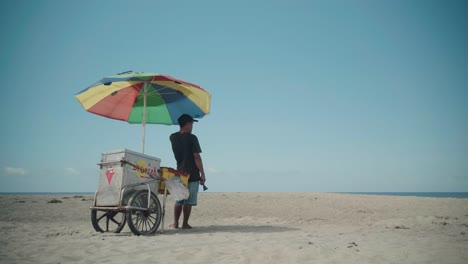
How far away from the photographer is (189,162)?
6746mm

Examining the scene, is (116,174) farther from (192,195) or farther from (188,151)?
(192,195)

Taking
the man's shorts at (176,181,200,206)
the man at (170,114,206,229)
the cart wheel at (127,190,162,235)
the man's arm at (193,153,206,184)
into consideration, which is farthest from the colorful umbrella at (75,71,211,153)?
the cart wheel at (127,190,162,235)

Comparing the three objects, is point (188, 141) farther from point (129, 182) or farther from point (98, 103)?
point (98, 103)

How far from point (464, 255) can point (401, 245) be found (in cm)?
79

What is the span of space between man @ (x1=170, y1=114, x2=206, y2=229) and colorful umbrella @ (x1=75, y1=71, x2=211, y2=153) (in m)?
0.90

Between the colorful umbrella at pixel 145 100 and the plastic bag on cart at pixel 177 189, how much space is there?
130 cm

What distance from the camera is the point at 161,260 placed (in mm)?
3730

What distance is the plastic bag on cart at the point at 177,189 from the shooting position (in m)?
6.16

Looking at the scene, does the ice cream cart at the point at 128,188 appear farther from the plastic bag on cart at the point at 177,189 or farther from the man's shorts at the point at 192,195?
the man's shorts at the point at 192,195

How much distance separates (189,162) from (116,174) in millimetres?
1661

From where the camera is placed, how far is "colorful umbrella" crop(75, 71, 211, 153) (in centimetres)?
739

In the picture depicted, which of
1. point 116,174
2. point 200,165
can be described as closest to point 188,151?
point 200,165

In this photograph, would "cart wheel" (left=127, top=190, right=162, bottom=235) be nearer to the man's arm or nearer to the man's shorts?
the man's shorts

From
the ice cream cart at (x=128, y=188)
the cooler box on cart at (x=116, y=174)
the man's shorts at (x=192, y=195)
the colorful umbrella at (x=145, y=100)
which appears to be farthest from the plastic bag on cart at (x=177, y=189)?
the colorful umbrella at (x=145, y=100)
